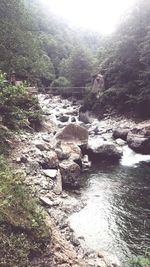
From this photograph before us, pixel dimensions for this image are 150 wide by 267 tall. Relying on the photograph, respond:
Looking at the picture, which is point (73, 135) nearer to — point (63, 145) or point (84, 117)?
point (63, 145)

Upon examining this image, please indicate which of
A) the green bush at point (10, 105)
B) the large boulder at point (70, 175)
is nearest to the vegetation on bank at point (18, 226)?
the green bush at point (10, 105)

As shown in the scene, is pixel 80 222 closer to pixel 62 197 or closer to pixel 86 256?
pixel 62 197

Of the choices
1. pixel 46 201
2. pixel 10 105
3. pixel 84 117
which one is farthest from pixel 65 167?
pixel 84 117

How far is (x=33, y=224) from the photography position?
9070 millimetres

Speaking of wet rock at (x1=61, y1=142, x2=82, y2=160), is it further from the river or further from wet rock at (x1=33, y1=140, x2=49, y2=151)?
wet rock at (x1=33, y1=140, x2=49, y2=151)

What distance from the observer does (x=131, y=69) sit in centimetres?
3866

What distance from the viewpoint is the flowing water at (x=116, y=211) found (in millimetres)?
12156

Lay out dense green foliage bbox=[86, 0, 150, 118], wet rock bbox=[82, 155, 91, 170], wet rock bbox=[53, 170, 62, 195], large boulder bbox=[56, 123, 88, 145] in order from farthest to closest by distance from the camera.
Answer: dense green foliage bbox=[86, 0, 150, 118] → large boulder bbox=[56, 123, 88, 145] → wet rock bbox=[82, 155, 91, 170] → wet rock bbox=[53, 170, 62, 195]

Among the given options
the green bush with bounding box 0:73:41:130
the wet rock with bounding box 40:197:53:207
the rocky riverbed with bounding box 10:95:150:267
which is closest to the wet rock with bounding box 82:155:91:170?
the rocky riverbed with bounding box 10:95:150:267

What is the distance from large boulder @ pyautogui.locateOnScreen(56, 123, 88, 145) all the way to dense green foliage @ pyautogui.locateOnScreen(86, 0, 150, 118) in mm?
12382

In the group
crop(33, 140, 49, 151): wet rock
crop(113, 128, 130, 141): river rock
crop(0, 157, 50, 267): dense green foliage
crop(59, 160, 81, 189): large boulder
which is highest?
crop(0, 157, 50, 267): dense green foliage

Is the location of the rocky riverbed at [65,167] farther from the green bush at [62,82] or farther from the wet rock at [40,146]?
the green bush at [62,82]

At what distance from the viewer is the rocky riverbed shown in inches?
405

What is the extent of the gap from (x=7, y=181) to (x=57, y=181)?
5.93 m
